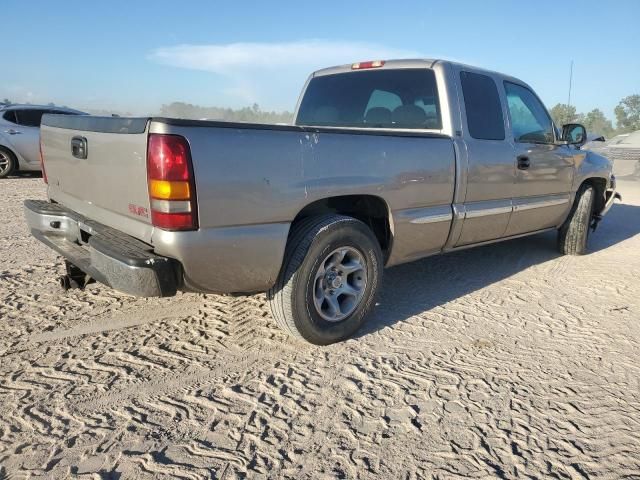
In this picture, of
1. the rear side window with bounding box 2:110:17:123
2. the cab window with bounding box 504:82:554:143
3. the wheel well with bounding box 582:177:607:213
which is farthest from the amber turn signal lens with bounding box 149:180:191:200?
the rear side window with bounding box 2:110:17:123

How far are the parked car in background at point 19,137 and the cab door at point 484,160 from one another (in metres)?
9.12

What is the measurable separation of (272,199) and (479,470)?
163 centimetres

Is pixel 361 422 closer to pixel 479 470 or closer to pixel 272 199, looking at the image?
pixel 479 470

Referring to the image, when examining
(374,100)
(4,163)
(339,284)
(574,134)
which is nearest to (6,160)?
(4,163)

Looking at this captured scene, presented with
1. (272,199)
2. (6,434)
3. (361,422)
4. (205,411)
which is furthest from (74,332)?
(361,422)

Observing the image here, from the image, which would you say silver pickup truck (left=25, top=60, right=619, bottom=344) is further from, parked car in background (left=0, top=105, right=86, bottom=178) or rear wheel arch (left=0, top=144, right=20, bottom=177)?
rear wheel arch (left=0, top=144, right=20, bottom=177)

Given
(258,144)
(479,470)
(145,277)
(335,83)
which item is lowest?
(479,470)

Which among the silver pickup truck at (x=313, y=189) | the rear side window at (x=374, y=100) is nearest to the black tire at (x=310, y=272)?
the silver pickup truck at (x=313, y=189)

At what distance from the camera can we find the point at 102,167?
113 inches

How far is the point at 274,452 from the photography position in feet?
7.23

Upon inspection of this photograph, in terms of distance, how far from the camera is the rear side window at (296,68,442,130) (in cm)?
401

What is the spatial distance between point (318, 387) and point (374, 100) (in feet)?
8.54

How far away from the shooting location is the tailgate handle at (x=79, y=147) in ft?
9.90

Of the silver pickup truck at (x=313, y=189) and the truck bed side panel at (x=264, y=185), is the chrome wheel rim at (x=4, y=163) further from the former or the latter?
the truck bed side panel at (x=264, y=185)
